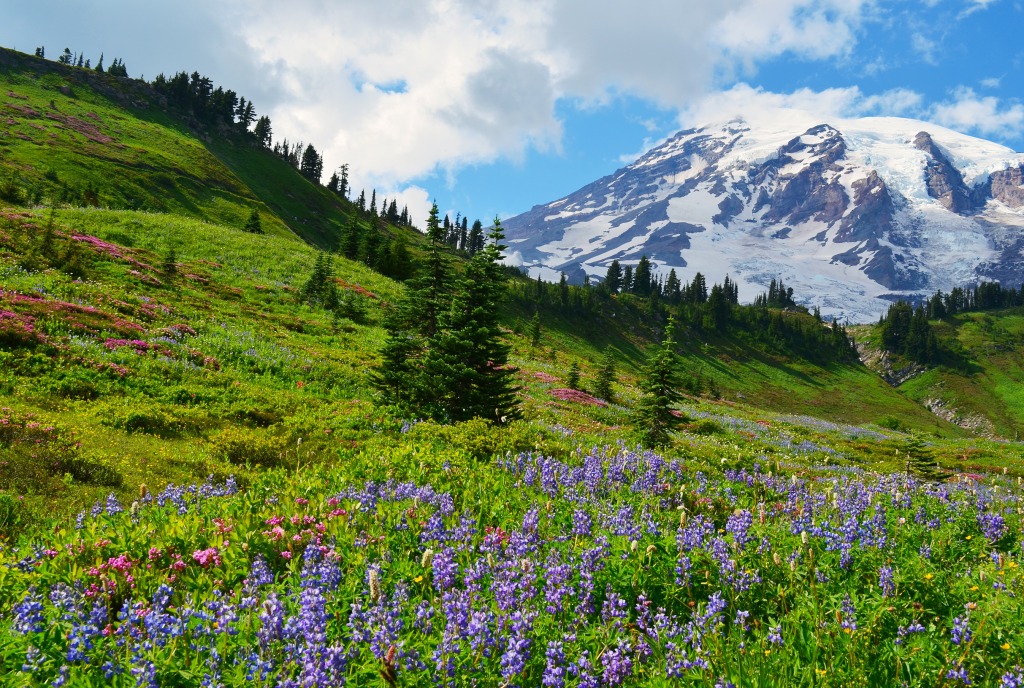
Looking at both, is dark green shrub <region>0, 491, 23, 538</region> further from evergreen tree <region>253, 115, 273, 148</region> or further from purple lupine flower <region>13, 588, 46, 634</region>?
evergreen tree <region>253, 115, 273, 148</region>

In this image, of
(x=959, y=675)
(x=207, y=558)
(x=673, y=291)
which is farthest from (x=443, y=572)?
(x=673, y=291)

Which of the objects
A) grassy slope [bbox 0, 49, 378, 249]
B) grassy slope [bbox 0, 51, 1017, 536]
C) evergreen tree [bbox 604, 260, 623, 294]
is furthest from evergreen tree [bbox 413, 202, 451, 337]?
evergreen tree [bbox 604, 260, 623, 294]

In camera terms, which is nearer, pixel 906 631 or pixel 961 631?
pixel 961 631

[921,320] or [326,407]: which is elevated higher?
[921,320]

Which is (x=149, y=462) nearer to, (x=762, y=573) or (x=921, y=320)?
(x=762, y=573)

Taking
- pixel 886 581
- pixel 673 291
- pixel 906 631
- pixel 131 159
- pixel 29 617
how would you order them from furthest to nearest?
pixel 673 291 < pixel 131 159 < pixel 886 581 < pixel 906 631 < pixel 29 617

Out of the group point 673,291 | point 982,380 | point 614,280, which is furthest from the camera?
point 673,291

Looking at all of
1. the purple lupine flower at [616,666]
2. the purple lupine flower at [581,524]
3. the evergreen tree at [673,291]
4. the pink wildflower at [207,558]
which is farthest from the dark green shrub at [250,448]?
the evergreen tree at [673,291]

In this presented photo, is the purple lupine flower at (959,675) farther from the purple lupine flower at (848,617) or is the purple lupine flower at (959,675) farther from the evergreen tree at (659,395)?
the evergreen tree at (659,395)

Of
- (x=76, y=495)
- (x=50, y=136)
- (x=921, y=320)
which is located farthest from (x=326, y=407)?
(x=921, y=320)

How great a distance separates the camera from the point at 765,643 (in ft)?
12.7

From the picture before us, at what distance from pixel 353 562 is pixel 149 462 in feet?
27.5

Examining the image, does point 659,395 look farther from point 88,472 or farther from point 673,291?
point 673,291

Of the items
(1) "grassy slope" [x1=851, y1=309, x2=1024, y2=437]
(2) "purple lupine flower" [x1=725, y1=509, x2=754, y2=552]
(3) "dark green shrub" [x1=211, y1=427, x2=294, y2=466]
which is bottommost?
(3) "dark green shrub" [x1=211, y1=427, x2=294, y2=466]
